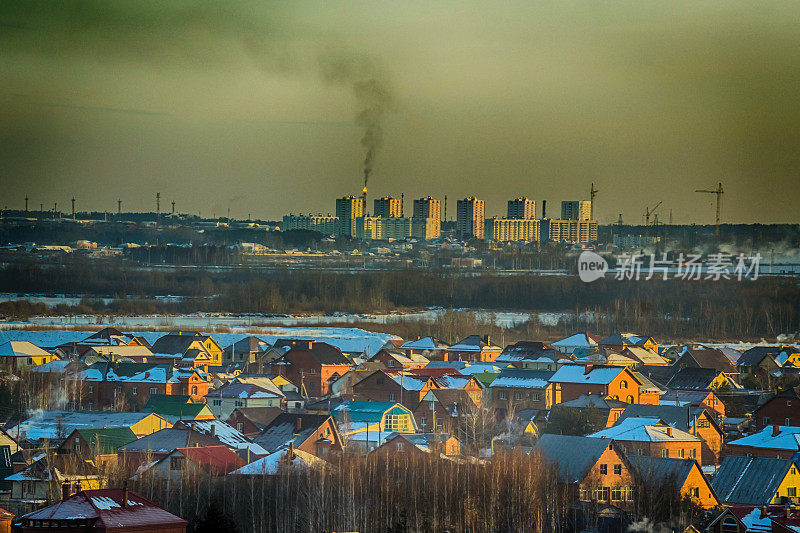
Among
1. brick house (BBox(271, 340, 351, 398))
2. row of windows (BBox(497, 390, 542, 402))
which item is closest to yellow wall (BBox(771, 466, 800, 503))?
row of windows (BBox(497, 390, 542, 402))

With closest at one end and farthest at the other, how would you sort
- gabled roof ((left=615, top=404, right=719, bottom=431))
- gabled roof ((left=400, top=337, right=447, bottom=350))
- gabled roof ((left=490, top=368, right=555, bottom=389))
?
gabled roof ((left=615, top=404, right=719, bottom=431)) < gabled roof ((left=490, top=368, right=555, bottom=389)) < gabled roof ((left=400, top=337, right=447, bottom=350))

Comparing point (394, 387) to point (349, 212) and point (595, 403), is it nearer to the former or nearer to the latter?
point (595, 403)

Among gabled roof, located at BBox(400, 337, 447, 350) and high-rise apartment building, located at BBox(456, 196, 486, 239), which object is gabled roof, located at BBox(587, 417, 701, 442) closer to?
gabled roof, located at BBox(400, 337, 447, 350)

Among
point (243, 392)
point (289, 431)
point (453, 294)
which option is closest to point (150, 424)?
point (289, 431)

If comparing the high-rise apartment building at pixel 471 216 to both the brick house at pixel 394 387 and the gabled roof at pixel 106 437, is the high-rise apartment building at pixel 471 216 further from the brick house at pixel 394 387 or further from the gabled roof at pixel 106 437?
the gabled roof at pixel 106 437

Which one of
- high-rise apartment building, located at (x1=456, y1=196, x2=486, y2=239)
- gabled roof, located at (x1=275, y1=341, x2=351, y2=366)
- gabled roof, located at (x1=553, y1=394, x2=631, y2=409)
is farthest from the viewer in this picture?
high-rise apartment building, located at (x1=456, y1=196, x2=486, y2=239)

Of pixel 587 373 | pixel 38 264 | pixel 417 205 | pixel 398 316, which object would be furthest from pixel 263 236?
pixel 587 373

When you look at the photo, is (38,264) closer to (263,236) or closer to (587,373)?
(263,236)
